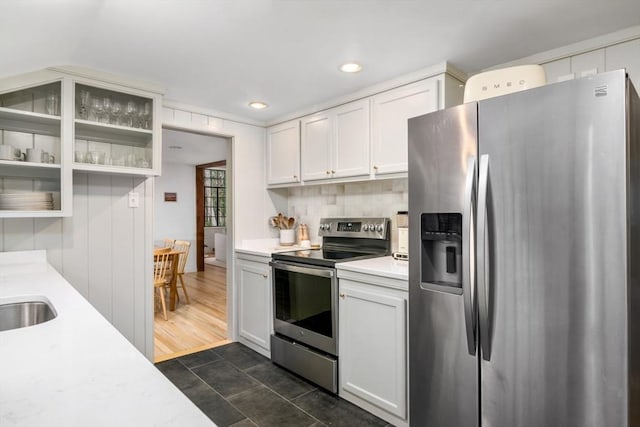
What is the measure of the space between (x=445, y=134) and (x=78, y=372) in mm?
1506

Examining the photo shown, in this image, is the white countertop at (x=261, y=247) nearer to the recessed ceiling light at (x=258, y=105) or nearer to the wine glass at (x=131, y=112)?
the recessed ceiling light at (x=258, y=105)

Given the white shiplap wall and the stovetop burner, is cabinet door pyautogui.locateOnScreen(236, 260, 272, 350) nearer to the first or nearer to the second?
the stovetop burner

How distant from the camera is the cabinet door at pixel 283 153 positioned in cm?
318

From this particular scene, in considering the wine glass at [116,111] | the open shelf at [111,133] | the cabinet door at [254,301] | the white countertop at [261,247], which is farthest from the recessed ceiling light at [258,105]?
the cabinet door at [254,301]

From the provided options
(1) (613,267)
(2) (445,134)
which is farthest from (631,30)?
(1) (613,267)

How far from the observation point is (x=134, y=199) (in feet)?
8.84

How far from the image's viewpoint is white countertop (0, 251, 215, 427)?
586 millimetres

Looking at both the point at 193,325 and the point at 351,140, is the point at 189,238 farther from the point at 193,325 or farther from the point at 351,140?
the point at 351,140

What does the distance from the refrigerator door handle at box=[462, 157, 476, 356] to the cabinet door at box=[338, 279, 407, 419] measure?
476 mm

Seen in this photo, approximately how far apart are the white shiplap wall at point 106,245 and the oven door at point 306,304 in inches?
39.8

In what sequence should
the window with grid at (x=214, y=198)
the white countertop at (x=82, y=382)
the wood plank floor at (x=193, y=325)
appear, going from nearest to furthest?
the white countertop at (x=82, y=382)
the wood plank floor at (x=193, y=325)
the window with grid at (x=214, y=198)

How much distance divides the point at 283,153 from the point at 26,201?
1.92 metres

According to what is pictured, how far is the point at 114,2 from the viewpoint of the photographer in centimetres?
151

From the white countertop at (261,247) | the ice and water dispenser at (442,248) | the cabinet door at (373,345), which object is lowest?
the cabinet door at (373,345)
